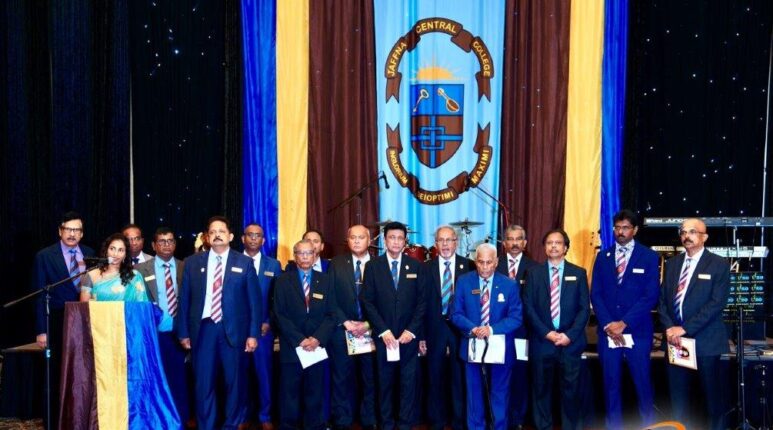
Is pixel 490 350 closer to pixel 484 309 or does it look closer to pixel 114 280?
pixel 484 309

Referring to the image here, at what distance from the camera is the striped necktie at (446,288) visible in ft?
21.7

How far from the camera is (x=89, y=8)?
8.84 metres

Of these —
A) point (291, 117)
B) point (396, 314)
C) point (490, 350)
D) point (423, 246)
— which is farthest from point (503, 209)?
point (490, 350)

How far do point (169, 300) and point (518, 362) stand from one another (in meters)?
2.94

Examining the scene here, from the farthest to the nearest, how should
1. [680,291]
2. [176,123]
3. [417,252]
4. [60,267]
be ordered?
[176,123] < [417,252] < [60,267] < [680,291]

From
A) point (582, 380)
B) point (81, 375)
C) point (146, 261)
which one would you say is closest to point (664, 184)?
point (582, 380)

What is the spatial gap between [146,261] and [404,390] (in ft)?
8.03

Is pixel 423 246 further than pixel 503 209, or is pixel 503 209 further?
pixel 503 209

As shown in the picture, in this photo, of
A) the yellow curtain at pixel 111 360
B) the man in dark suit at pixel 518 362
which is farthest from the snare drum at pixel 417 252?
the yellow curtain at pixel 111 360

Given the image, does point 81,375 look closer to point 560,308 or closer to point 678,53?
point 560,308

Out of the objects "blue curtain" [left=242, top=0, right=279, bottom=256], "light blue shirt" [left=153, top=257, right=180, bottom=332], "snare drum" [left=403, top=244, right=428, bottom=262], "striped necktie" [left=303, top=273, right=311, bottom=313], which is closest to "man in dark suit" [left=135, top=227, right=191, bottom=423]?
"light blue shirt" [left=153, top=257, right=180, bottom=332]

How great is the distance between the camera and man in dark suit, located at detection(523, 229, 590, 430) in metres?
6.34

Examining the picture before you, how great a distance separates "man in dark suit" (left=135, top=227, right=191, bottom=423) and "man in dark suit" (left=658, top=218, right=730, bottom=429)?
3917 millimetres

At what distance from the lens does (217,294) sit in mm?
6316
